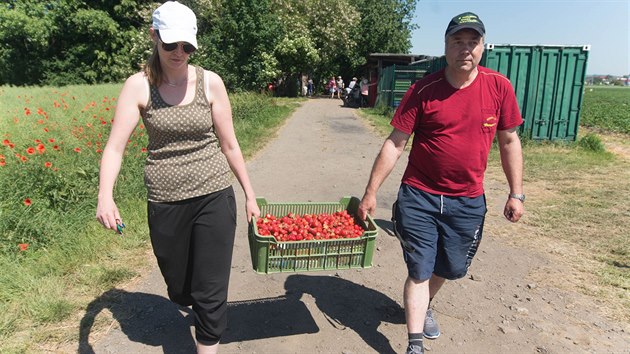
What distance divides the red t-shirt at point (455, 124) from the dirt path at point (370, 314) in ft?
4.00

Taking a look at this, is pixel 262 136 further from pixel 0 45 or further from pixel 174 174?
pixel 0 45

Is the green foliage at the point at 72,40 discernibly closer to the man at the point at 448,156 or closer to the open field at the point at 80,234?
the open field at the point at 80,234

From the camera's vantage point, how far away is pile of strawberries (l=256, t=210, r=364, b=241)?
9.84 feet

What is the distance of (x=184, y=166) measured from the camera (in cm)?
234

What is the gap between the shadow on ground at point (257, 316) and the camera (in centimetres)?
308

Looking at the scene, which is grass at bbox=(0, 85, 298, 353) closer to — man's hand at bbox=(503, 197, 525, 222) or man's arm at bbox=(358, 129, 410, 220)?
man's arm at bbox=(358, 129, 410, 220)

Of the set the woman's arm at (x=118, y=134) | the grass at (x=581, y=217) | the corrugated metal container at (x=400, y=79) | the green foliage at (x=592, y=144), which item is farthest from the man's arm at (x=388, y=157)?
the corrugated metal container at (x=400, y=79)

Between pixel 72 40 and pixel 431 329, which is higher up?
pixel 72 40

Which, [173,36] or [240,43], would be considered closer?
[173,36]

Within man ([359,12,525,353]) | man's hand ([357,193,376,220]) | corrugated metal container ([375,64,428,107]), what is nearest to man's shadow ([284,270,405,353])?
man ([359,12,525,353])

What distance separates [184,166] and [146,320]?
5.11 ft

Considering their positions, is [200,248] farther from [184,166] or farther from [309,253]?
[309,253]

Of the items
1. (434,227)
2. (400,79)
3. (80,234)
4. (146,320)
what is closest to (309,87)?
(400,79)

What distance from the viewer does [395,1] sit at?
42906 mm
